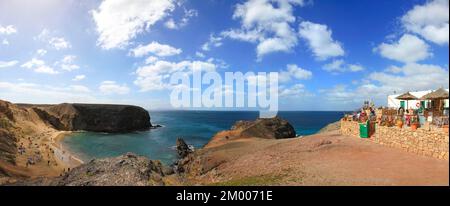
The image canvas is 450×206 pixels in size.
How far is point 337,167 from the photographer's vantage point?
17.9 metres

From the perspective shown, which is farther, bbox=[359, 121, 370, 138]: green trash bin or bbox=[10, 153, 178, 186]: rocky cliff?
bbox=[359, 121, 370, 138]: green trash bin

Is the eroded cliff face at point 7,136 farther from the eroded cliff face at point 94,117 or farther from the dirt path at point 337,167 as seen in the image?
the dirt path at point 337,167

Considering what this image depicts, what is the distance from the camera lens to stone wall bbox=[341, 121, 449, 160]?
1678 cm

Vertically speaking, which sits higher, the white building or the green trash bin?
the white building

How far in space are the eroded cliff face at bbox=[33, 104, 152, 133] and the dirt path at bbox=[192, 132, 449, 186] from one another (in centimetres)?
8866

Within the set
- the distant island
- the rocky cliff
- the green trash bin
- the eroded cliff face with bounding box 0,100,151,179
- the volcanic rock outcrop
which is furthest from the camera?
the eroded cliff face with bounding box 0,100,151,179

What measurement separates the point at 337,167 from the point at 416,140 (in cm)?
516

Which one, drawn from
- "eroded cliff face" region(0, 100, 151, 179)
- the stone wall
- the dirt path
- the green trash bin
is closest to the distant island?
the dirt path

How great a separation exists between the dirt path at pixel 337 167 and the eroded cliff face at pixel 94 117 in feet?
291

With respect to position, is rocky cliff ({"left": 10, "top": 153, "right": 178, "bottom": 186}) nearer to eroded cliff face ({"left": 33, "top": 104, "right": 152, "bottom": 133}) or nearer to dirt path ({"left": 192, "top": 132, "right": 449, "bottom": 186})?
dirt path ({"left": 192, "top": 132, "right": 449, "bottom": 186})

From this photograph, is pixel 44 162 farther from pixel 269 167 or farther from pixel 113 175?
pixel 269 167

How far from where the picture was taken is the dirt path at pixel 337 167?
1486 centimetres

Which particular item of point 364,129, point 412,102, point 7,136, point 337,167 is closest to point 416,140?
point 337,167
